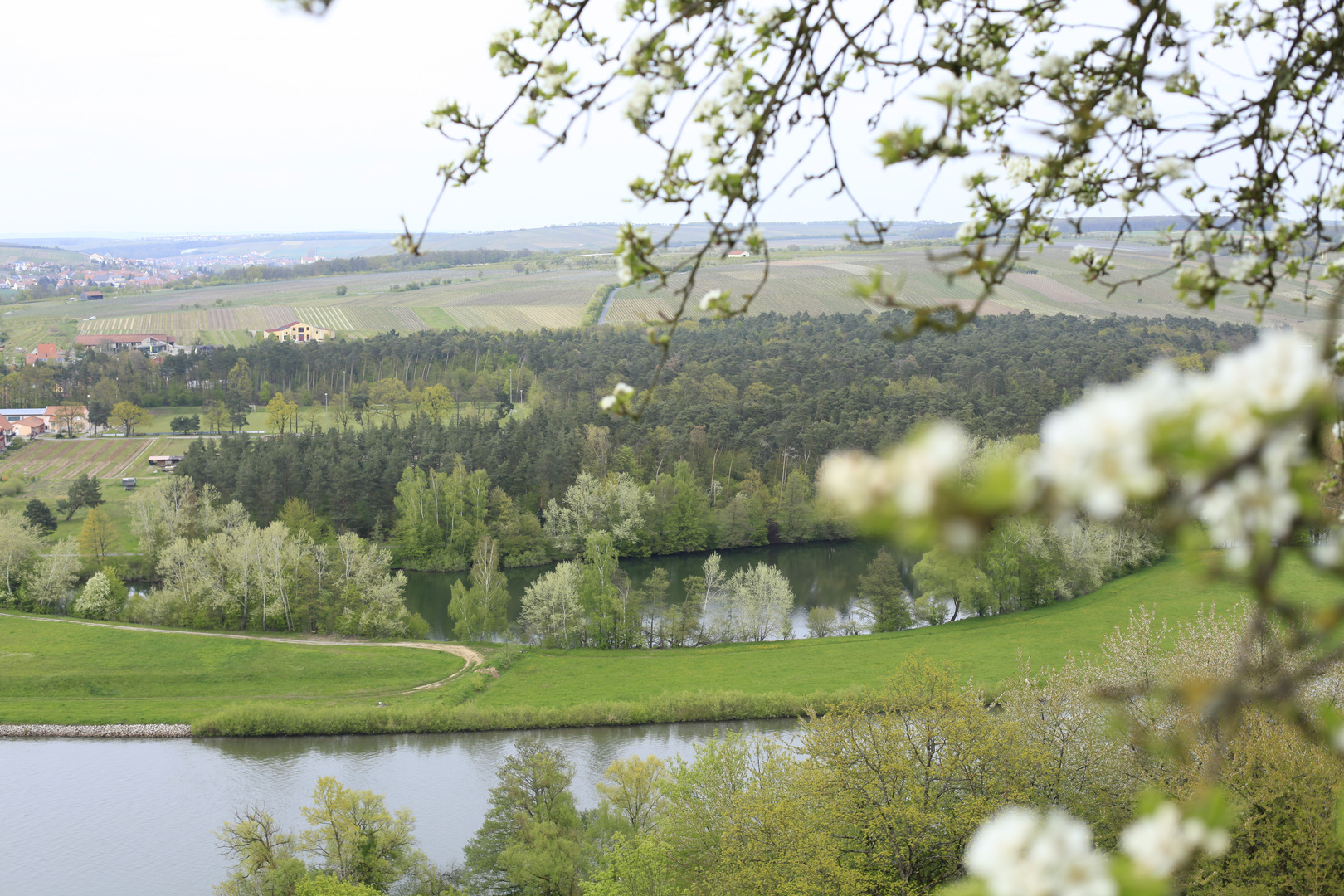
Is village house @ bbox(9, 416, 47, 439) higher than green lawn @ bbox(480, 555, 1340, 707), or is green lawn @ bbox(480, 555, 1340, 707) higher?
village house @ bbox(9, 416, 47, 439)

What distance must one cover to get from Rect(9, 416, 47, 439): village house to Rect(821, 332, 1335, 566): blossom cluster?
206 feet

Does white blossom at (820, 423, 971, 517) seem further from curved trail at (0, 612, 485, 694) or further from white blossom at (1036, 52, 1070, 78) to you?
curved trail at (0, 612, 485, 694)

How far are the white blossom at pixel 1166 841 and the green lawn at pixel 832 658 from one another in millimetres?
24794

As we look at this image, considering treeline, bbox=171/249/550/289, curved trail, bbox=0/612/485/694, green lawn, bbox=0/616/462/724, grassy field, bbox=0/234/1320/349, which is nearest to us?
green lawn, bbox=0/616/462/724

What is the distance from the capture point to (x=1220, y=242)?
3.70 m

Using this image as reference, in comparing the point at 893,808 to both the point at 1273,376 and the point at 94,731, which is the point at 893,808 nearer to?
the point at 1273,376

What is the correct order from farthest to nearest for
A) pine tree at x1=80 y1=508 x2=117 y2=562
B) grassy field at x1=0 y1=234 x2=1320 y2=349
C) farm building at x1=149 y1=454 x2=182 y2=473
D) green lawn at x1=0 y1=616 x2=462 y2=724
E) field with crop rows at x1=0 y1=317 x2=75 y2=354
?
grassy field at x1=0 y1=234 x2=1320 y2=349 < field with crop rows at x1=0 y1=317 x2=75 y2=354 < farm building at x1=149 y1=454 x2=182 y2=473 < pine tree at x1=80 y1=508 x2=117 y2=562 < green lawn at x1=0 y1=616 x2=462 y2=724

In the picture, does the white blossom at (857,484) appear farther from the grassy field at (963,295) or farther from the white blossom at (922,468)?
the grassy field at (963,295)

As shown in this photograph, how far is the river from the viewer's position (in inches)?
711

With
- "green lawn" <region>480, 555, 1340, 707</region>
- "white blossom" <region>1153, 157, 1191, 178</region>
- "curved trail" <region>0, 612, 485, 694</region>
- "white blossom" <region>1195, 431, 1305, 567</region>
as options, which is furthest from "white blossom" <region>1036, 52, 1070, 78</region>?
"curved trail" <region>0, 612, 485, 694</region>

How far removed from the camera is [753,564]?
38.5m

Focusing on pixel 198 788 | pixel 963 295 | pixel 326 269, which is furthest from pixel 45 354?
pixel 963 295

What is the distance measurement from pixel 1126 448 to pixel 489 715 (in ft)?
81.3

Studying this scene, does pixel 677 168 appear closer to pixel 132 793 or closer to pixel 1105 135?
pixel 1105 135
